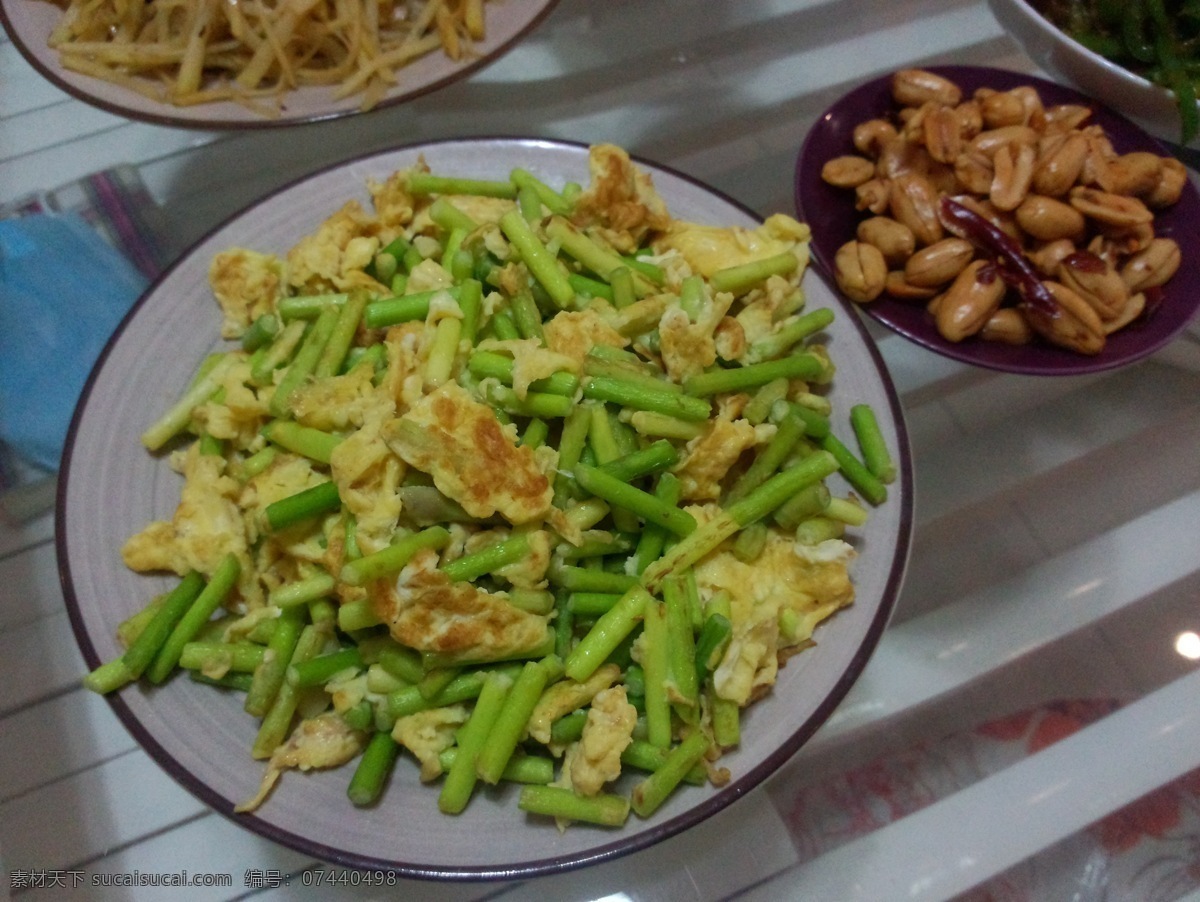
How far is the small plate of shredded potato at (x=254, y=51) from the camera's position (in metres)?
1.56

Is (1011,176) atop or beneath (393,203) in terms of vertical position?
beneath

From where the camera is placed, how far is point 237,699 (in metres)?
1.26

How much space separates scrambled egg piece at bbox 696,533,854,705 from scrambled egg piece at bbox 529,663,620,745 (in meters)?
0.16

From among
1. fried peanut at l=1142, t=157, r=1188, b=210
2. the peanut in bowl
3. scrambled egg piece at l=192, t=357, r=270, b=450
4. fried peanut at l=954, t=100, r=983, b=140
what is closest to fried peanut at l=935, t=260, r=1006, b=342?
the peanut in bowl

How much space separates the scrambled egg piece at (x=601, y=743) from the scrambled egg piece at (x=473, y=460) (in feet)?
0.93

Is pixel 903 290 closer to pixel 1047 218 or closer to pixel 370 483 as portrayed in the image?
pixel 1047 218

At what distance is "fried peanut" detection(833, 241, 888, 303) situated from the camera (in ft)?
5.18

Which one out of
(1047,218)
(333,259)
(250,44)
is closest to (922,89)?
(1047,218)

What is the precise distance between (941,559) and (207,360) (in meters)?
1.40

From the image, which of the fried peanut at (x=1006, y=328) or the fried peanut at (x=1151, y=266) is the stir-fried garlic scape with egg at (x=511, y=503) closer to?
the fried peanut at (x=1006, y=328)

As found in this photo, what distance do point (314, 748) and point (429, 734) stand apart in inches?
6.2

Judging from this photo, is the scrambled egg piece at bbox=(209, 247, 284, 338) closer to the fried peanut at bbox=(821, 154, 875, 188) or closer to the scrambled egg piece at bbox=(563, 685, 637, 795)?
the scrambled egg piece at bbox=(563, 685, 637, 795)

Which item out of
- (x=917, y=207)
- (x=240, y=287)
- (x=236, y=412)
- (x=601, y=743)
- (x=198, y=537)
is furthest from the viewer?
(x=917, y=207)

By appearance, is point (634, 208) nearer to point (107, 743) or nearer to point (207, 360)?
point (207, 360)
